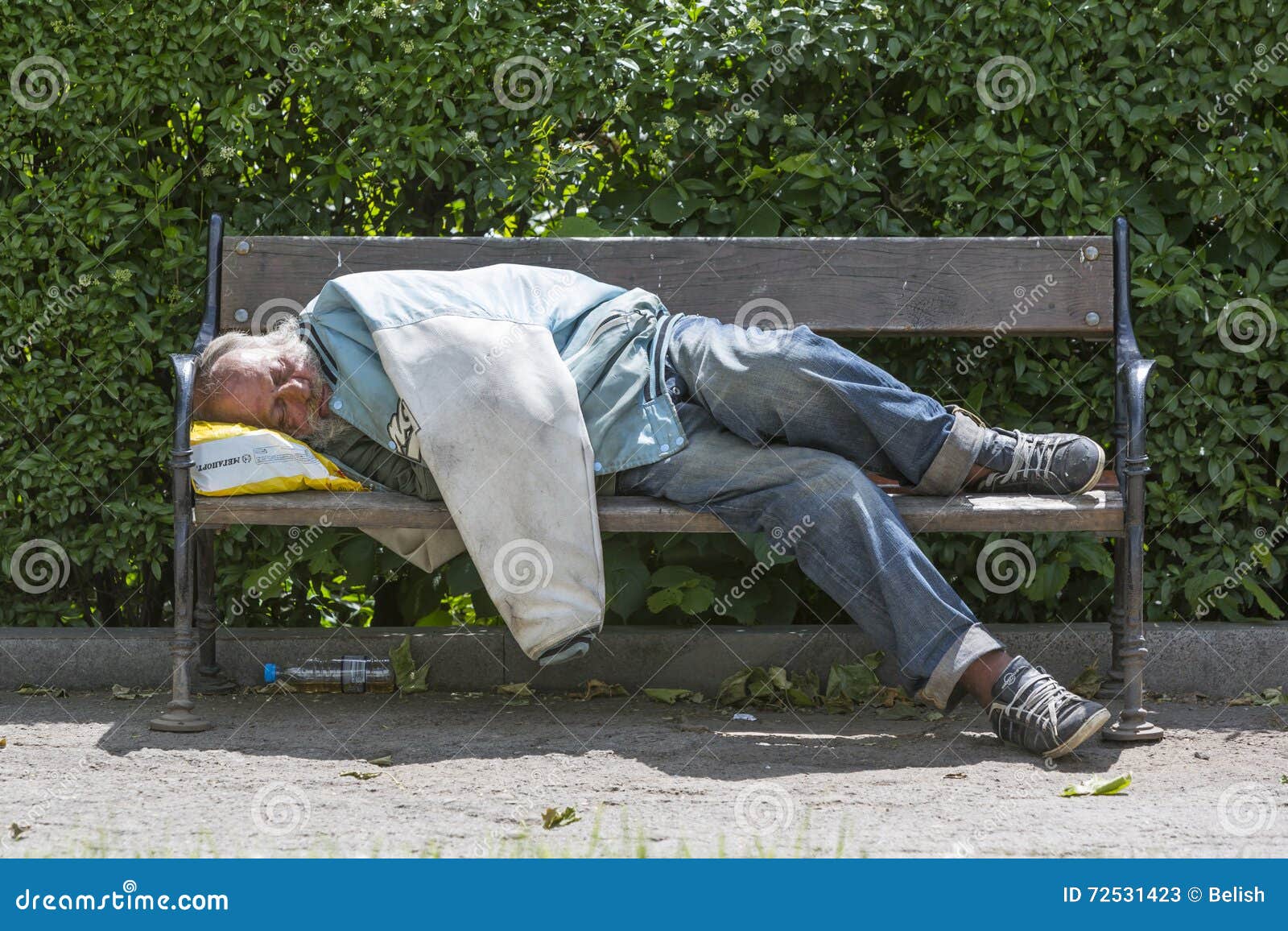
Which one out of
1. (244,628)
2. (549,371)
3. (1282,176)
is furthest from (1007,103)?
(244,628)

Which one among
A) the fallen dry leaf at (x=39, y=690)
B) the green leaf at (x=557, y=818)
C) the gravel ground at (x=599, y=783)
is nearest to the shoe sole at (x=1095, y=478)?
the gravel ground at (x=599, y=783)

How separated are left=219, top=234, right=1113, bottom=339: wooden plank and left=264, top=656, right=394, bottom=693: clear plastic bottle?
986mm

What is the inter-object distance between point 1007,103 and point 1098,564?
132 centimetres

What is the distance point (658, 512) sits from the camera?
11.1 feet

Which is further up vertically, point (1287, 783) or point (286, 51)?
point (286, 51)

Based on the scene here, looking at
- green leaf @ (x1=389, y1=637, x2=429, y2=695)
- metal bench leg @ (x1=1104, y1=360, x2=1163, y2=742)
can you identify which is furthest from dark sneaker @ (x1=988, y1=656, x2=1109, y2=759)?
green leaf @ (x1=389, y1=637, x2=429, y2=695)

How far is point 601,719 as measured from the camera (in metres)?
3.65

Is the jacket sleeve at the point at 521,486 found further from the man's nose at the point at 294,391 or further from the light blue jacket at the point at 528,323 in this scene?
the man's nose at the point at 294,391

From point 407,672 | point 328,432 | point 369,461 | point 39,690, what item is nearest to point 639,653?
point 407,672

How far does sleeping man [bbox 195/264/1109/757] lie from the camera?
128 inches

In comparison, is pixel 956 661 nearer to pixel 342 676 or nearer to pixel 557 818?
pixel 557 818

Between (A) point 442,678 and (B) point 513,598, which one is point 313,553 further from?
(B) point 513,598

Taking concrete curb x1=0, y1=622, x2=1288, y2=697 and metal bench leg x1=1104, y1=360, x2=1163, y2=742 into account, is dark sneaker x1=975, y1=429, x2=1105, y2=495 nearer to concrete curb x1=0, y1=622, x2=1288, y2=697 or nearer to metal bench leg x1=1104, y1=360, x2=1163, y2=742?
metal bench leg x1=1104, y1=360, x2=1163, y2=742

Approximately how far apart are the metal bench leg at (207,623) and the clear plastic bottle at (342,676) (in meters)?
0.14
